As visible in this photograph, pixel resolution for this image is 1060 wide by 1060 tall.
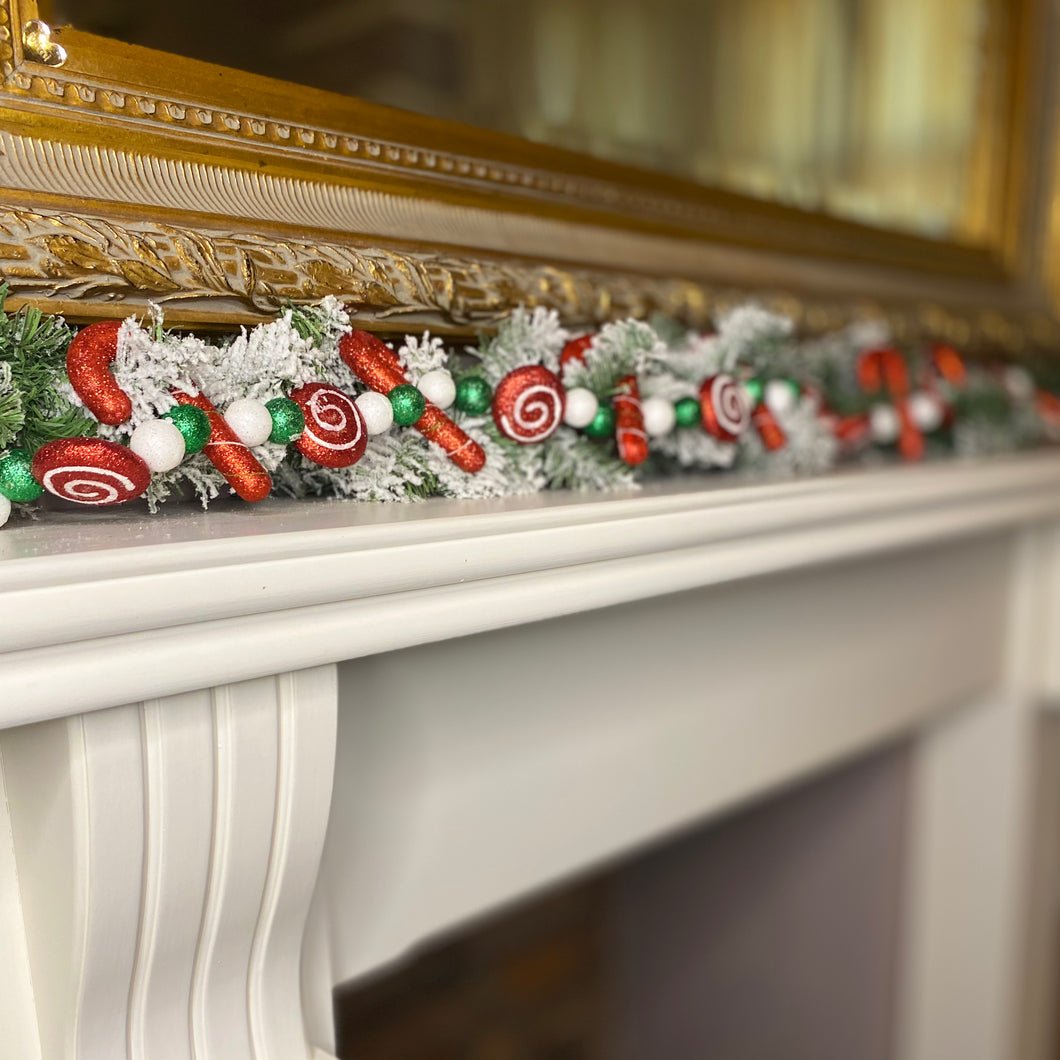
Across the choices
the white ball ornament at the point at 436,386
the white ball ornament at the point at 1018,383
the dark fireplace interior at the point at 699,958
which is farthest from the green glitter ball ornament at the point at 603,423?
the dark fireplace interior at the point at 699,958

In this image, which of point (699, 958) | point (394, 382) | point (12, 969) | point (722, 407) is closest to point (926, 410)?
point (722, 407)

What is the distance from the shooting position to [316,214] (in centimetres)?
55

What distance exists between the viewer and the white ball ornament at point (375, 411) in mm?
521

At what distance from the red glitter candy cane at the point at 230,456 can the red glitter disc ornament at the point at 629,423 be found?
24 centimetres

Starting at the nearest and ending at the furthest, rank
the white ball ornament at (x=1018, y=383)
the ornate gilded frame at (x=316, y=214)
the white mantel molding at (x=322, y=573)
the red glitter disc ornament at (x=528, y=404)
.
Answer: the white mantel molding at (x=322, y=573) → the ornate gilded frame at (x=316, y=214) → the red glitter disc ornament at (x=528, y=404) → the white ball ornament at (x=1018, y=383)

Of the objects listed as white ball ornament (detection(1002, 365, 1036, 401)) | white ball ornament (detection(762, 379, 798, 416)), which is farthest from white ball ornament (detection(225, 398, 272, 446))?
white ball ornament (detection(1002, 365, 1036, 401))

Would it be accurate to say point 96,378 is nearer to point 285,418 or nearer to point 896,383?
point 285,418

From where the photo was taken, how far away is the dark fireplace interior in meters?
1.30

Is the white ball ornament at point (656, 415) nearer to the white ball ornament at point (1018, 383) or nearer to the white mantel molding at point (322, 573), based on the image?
the white mantel molding at point (322, 573)

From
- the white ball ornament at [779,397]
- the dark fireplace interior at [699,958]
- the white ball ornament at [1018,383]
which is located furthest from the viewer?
the dark fireplace interior at [699,958]

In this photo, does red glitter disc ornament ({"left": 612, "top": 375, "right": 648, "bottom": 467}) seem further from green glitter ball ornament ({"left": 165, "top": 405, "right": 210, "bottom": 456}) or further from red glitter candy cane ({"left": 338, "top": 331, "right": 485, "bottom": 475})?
green glitter ball ornament ({"left": 165, "top": 405, "right": 210, "bottom": 456})

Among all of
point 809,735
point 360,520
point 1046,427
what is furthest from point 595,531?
point 1046,427

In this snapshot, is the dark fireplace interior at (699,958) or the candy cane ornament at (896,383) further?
the dark fireplace interior at (699,958)

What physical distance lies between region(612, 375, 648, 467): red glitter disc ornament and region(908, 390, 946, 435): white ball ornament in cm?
41
